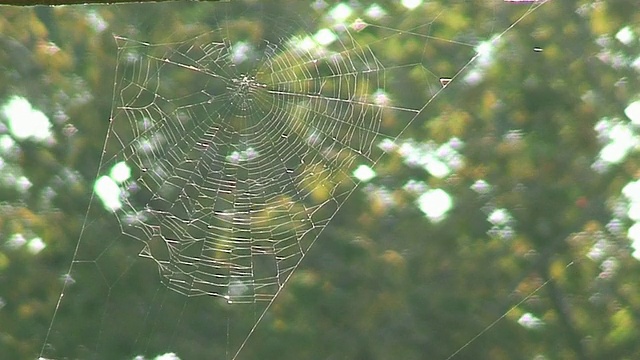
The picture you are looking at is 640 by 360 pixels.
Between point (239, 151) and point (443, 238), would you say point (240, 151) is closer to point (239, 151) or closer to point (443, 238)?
point (239, 151)

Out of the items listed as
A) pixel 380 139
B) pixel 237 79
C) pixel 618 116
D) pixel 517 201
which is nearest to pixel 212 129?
Answer: pixel 237 79

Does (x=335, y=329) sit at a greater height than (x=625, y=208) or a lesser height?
lesser

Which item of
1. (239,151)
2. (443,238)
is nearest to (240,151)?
(239,151)

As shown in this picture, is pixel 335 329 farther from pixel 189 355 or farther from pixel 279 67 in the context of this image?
pixel 279 67

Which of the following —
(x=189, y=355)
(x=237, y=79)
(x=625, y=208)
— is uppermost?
(x=237, y=79)
